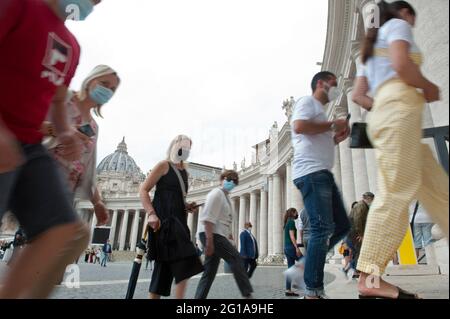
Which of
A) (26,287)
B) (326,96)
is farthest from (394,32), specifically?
(26,287)

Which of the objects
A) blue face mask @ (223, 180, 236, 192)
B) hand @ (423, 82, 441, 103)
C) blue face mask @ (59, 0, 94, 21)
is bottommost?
hand @ (423, 82, 441, 103)

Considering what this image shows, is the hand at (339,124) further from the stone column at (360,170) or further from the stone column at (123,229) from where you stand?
the stone column at (123,229)

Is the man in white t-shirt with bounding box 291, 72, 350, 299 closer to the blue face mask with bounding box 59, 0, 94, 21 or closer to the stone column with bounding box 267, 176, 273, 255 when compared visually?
the blue face mask with bounding box 59, 0, 94, 21

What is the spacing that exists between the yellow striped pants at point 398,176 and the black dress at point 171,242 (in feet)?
6.17

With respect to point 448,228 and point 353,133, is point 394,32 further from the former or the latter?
point 448,228

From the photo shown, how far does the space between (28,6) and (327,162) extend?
2.90 metres

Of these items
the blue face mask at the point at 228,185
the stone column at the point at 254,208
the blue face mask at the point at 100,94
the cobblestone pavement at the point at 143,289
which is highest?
the stone column at the point at 254,208

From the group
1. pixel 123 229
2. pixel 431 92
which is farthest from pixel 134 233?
pixel 431 92

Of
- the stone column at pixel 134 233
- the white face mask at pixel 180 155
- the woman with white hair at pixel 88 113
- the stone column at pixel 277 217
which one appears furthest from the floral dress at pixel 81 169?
the stone column at pixel 134 233

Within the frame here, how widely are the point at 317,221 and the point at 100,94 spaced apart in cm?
270

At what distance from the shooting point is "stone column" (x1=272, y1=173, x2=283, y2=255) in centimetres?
3195

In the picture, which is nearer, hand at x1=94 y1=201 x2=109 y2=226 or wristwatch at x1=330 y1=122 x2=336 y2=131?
hand at x1=94 y1=201 x2=109 y2=226

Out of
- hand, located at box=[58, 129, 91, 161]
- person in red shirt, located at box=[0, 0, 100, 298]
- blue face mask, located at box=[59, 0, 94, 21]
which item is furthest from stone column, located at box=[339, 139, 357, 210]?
person in red shirt, located at box=[0, 0, 100, 298]

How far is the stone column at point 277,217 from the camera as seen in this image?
1258 inches
